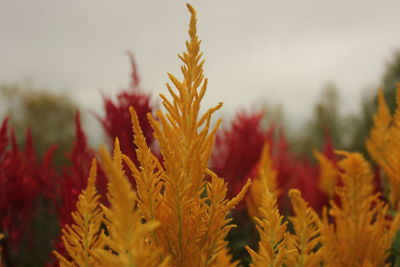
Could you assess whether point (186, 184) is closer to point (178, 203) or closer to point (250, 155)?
point (178, 203)

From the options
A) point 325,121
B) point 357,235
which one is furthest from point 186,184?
point 325,121

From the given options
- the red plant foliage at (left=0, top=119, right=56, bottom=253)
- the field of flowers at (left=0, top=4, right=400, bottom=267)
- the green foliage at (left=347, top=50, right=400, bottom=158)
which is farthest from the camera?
the green foliage at (left=347, top=50, right=400, bottom=158)

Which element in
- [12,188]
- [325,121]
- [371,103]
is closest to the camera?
[12,188]

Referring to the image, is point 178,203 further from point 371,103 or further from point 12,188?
point 371,103

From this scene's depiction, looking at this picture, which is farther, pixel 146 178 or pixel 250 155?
pixel 250 155

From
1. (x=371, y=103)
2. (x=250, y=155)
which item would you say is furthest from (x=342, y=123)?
(x=250, y=155)

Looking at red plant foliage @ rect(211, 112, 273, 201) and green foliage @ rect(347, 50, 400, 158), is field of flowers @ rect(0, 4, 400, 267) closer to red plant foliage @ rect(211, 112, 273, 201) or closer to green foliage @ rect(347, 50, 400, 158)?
red plant foliage @ rect(211, 112, 273, 201)

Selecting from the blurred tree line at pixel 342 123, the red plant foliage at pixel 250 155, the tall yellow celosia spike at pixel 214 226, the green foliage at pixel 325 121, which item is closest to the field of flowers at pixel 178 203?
the tall yellow celosia spike at pixel 214 226

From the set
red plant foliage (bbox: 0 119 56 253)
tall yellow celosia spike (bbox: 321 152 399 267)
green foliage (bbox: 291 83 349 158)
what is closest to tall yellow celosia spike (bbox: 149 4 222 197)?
tall yellow celosia spike (bbox: 321 152 399 267)

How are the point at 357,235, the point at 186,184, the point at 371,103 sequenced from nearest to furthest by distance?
1. the point at 186,184
2. the point at 357,235
3. the point at 371,103

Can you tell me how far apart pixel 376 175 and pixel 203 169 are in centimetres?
312

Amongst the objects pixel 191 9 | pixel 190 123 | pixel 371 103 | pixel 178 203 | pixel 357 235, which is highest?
→ pixel 371 103

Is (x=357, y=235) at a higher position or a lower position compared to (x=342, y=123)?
lower

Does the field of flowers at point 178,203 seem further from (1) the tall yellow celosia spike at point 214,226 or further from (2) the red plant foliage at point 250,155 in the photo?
(2) the red plant foliage at point 250,155
